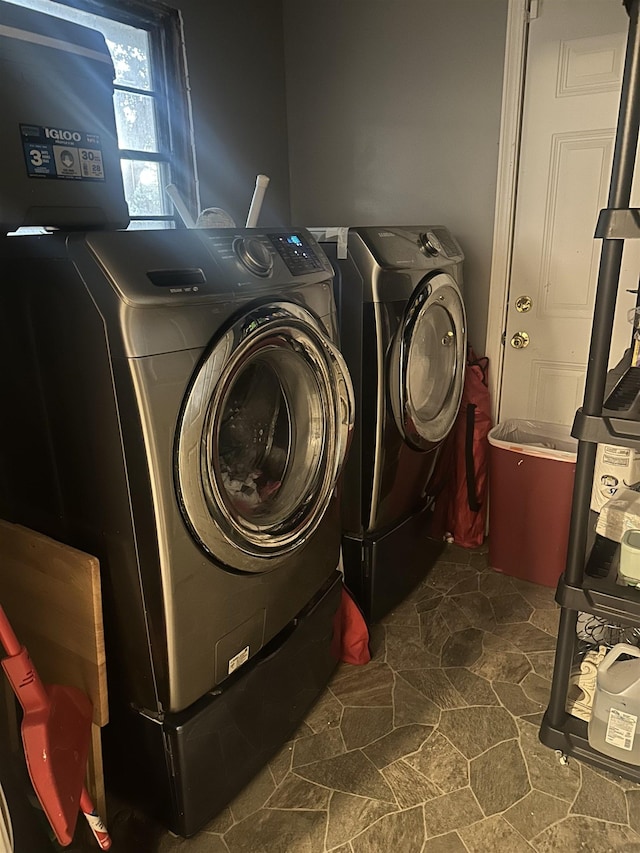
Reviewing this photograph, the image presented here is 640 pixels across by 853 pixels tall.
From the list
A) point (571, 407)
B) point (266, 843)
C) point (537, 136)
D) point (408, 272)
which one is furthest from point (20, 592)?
point (537, 136)

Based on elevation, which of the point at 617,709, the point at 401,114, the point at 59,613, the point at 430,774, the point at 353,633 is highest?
the point at 401,114

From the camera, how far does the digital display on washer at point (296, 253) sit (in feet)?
4.93

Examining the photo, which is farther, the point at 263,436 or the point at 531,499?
the point at 531,499

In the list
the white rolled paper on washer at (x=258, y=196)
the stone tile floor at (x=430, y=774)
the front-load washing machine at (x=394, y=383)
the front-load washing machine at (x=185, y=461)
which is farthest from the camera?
the front-load washing machine at (x=394, y=383)

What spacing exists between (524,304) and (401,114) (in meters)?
0.91

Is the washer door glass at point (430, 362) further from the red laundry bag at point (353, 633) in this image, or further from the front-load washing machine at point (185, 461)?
the red laundry bag at point (353, 633)

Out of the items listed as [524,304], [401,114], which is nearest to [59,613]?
[524,304]

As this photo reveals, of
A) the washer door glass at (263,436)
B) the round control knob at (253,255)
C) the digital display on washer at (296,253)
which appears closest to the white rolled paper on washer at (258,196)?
the digital display on washer at (296,253)

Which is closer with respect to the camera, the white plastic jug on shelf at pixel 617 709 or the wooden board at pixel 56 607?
the wooden board at pixel 56 607

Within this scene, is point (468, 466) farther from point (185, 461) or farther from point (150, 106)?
point (150, 106)

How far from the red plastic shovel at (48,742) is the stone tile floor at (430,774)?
35 cm

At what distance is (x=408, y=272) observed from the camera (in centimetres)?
198

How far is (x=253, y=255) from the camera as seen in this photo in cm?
139

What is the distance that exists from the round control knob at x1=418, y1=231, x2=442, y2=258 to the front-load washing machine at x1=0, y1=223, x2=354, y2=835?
0.63m
